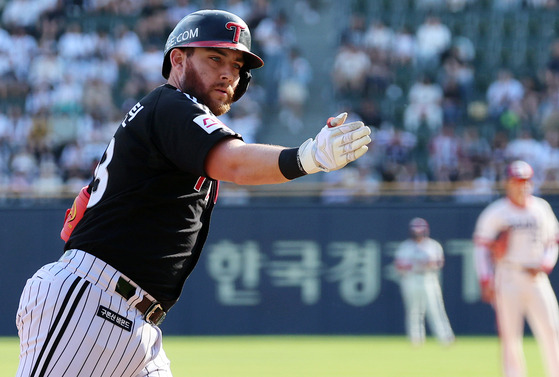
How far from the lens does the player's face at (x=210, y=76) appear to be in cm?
394

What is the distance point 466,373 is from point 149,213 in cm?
793

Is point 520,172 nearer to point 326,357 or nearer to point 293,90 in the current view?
point 326,357

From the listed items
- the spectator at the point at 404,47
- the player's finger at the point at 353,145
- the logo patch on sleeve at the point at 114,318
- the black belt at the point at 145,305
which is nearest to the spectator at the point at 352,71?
the spectator at the point at 404,47

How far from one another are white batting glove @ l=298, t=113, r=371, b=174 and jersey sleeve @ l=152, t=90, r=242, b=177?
0.35m

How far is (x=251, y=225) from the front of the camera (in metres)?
15.6

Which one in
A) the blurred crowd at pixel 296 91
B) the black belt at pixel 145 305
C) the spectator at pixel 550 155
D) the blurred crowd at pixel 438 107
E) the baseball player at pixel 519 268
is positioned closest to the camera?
the black belt at pixel 145 305

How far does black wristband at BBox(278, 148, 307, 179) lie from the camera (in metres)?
3.36

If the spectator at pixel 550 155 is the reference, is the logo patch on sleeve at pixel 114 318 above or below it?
below

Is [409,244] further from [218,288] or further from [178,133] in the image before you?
[178,133]

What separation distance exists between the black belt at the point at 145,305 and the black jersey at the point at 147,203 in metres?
0.03

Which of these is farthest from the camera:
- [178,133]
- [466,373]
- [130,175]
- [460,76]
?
[460,76]

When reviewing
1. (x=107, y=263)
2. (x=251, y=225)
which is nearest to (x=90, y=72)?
(x=251, y=225)

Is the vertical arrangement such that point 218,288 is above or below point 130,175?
below

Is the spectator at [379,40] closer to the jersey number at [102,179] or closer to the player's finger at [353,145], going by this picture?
the jersey number at [102,179]
